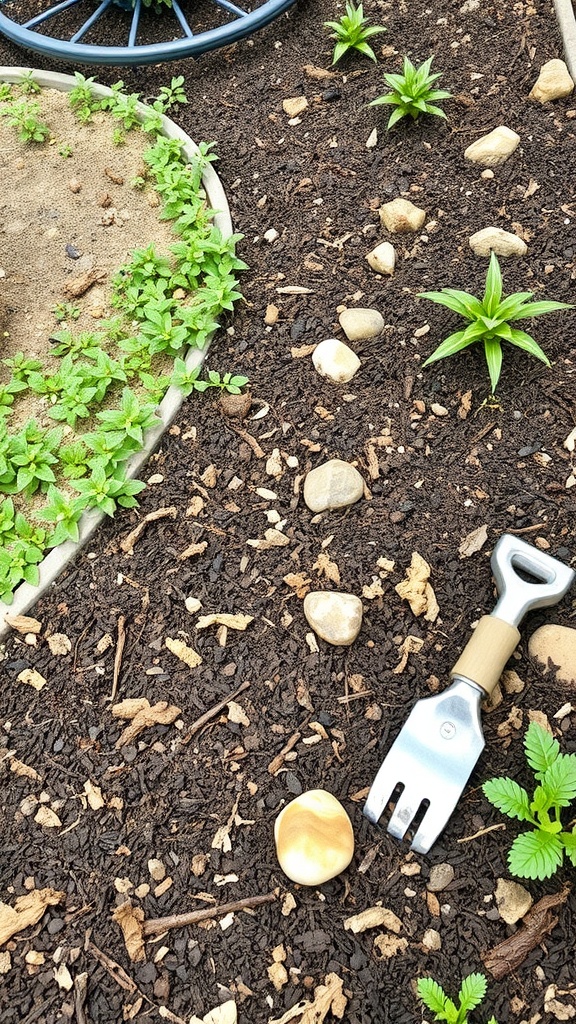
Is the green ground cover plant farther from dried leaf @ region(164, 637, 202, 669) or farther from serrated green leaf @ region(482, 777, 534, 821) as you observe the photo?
serrated green leaf @ region(482, 777, 534, 821)

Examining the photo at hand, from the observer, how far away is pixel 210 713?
193 cm

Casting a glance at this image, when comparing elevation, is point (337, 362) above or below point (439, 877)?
above

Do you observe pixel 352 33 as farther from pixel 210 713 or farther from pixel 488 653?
pixel 210 713

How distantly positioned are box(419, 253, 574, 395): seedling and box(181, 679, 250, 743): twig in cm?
112

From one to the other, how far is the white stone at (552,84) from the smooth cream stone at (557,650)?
2157 millimetres

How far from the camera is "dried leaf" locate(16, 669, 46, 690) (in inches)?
80.4

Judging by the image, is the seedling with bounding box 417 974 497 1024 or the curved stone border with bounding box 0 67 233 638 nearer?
the seedling with bounding box 417 974 497 1024

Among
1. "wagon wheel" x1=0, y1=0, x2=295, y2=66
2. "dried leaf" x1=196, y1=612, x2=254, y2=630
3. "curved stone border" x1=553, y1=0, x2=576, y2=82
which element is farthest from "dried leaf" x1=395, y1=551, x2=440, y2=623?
"wagon wheel" x1=0, y1=0, x2=295, y2=66

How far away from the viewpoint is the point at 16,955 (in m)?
1.71

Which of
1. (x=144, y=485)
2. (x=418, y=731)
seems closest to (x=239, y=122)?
(x=144, y=485)

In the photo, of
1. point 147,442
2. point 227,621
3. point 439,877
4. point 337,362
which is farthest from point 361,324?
point 439,877

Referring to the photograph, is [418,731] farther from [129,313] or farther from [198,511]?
[129,313]

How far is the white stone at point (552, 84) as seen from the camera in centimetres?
286

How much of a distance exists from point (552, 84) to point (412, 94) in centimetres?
55
